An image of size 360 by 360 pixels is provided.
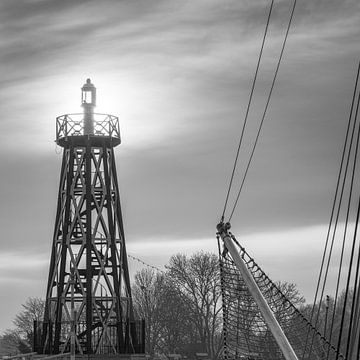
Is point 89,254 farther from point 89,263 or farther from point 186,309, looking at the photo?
point 186,309

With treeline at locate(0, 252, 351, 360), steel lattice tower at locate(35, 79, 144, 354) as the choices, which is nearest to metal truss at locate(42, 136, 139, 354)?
steel lattice tower at locate(35, 79, 144, 354)

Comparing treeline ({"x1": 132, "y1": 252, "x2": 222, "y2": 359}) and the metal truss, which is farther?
treeline ({"x1": 132, "y1": 252, "x2": 222, "y2": 359})

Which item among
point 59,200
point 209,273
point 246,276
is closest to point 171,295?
point 209,273

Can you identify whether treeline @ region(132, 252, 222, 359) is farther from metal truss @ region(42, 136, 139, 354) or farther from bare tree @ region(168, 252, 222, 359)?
metal truss @ region(42, 136, 139, 354)

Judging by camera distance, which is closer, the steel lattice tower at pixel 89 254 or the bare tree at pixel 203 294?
the steel lattice tower at pixel 89 254

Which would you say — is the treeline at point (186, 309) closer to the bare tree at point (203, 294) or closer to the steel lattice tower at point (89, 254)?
the bare tree at point (203, 294)

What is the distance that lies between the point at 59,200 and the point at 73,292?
560 centimetres

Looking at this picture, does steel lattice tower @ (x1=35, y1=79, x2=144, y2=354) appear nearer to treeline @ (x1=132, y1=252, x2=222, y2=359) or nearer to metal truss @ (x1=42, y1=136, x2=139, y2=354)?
metal truss @ (x1=42, y1=136, x2=139, y2=354)

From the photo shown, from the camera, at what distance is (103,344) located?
6256 cm

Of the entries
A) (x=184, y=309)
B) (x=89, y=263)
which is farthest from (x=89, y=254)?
(x=184, y=309)

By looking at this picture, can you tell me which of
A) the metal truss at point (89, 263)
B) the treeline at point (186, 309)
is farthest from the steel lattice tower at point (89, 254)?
the treeline at point (186, 309)

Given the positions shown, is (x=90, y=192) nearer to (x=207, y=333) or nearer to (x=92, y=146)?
(x=92, y=146)

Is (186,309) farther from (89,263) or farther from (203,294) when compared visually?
(89,263)

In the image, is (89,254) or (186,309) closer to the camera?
(89,254)
